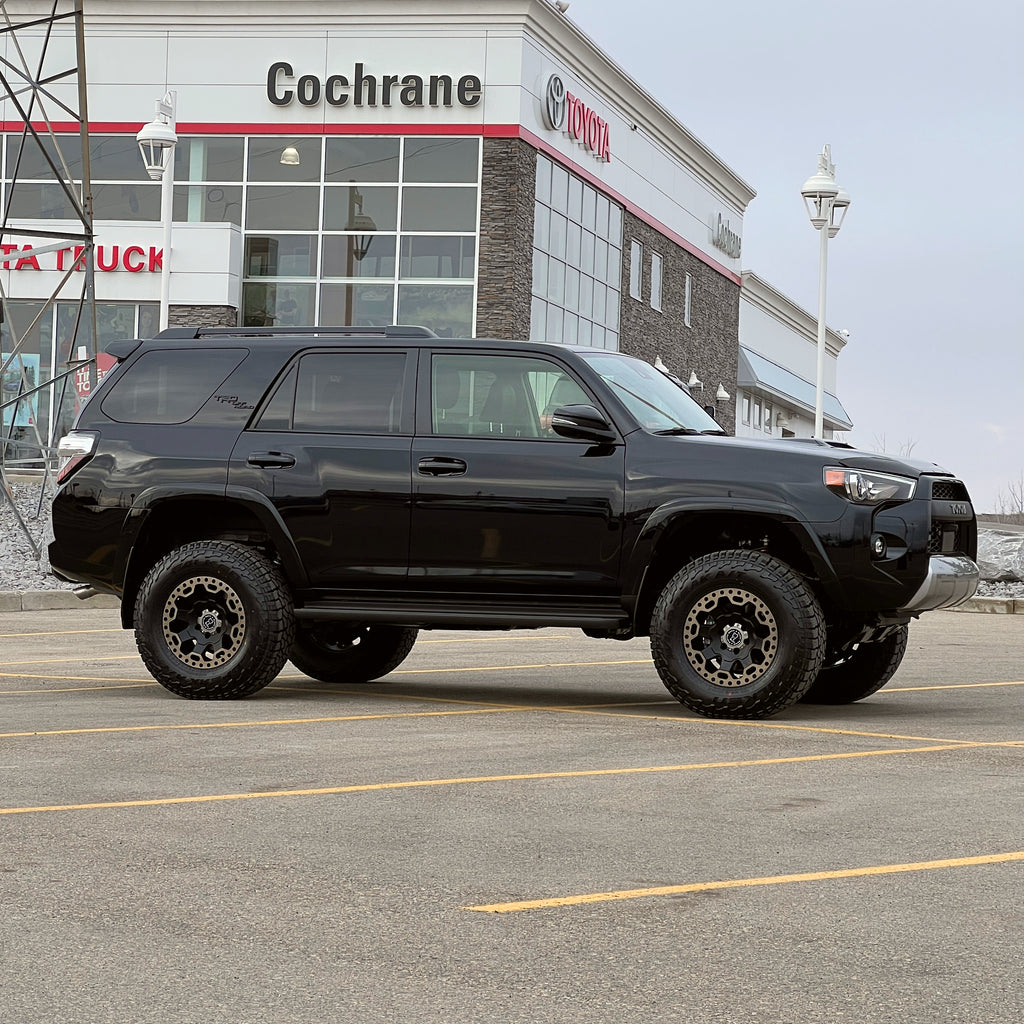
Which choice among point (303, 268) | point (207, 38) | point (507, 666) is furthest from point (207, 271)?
point (507, 666)

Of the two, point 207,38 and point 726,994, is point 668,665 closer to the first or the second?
point 726,994

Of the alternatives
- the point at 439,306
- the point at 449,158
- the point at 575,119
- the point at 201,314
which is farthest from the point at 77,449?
the point at 575,119

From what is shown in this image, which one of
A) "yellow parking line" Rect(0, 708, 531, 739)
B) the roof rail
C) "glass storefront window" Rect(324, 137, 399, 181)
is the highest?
"glass storefront window" Rect(324, 137, 399, 181)

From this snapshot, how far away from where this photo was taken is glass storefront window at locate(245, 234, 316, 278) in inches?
1537

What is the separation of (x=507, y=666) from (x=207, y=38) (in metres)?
29.3

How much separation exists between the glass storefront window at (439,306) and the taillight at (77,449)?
91.7 ft

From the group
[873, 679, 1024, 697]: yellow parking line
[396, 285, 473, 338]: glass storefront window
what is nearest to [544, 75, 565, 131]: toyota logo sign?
[396, 285, 473, 338]: glass storefront window

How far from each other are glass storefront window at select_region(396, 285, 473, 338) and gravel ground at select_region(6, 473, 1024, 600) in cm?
1306

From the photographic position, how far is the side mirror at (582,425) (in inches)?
385

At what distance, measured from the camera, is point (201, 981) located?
432cm

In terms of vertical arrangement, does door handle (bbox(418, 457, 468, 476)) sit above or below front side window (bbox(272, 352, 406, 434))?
below

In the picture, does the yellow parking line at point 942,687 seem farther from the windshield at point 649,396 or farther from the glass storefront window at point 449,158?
the glass storefront window at point 449,158

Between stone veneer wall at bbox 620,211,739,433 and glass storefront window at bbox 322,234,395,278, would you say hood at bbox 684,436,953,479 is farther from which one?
stone veneer wall at bbox 620,211,739,433

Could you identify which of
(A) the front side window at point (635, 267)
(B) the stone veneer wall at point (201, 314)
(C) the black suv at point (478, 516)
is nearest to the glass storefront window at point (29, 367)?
(B) the stone veneer wall at point (201, 314)
